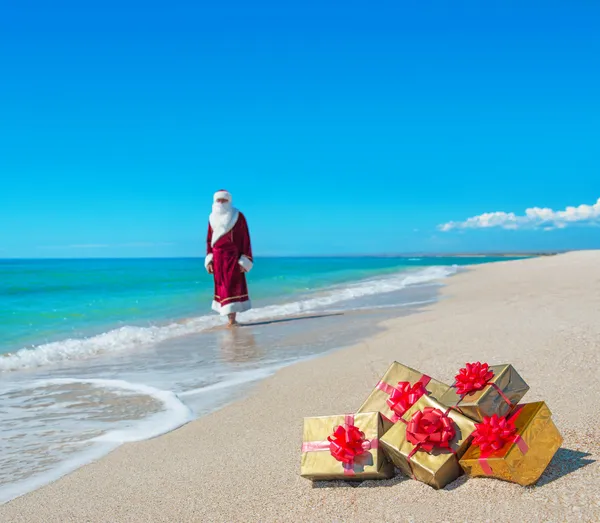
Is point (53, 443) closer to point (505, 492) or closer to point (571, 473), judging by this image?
point (505, 492)

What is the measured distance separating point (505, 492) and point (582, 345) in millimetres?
3173

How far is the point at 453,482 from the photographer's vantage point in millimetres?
2158

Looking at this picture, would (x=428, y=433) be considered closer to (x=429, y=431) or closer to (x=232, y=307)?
(x=429, y=431)

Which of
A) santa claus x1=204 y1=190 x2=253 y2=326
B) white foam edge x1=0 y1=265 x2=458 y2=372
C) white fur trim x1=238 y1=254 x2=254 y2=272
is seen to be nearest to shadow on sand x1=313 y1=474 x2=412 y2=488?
white foam edge x1=0 y1=265 x2=458 y2=372

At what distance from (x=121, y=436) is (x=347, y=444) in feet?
6.37

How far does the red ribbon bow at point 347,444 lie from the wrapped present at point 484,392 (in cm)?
43

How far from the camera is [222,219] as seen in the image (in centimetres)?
947

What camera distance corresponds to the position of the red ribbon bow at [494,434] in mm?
2072

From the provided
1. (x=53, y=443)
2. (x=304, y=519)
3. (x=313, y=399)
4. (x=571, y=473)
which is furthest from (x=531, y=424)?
(x=53, y=443)

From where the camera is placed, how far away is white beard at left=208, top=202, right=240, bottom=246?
9.46 m

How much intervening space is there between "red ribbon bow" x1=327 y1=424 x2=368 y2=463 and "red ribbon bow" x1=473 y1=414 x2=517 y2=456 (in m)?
0.47

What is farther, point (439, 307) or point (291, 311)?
point (291, 311)

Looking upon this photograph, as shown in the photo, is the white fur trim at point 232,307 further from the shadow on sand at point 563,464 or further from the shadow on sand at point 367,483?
the shadow on sand at point 563,464

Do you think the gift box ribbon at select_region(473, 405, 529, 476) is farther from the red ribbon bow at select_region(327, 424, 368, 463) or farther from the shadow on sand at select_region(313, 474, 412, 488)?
the red ribbon bow at select_region(327, 424, 368, 463)
